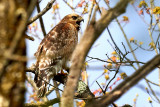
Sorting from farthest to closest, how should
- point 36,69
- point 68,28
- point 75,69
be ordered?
point 68,28, point 36,69, point 75,69

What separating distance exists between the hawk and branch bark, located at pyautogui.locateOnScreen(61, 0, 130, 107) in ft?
13.1

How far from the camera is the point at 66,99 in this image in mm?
1664

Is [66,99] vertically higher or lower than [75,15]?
lower

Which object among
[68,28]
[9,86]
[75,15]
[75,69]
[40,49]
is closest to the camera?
[9,86]

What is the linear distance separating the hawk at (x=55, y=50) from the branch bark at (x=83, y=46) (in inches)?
157

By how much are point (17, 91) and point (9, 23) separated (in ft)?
1.37

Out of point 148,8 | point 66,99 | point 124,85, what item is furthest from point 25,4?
Result: point 148,8

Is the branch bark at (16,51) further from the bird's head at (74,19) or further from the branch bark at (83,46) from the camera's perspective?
the bird's head at (74,19)

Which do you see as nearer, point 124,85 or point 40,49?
point 124,85

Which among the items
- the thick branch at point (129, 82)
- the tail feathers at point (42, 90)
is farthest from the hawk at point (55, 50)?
the thick branch at point (129, 82)

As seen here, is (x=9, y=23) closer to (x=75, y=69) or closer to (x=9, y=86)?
(x=9, y=86)

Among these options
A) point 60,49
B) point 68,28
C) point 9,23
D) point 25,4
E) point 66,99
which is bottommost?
point 66,99

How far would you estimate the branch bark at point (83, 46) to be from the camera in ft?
5.23

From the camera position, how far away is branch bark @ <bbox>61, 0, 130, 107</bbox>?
159 centimetres
